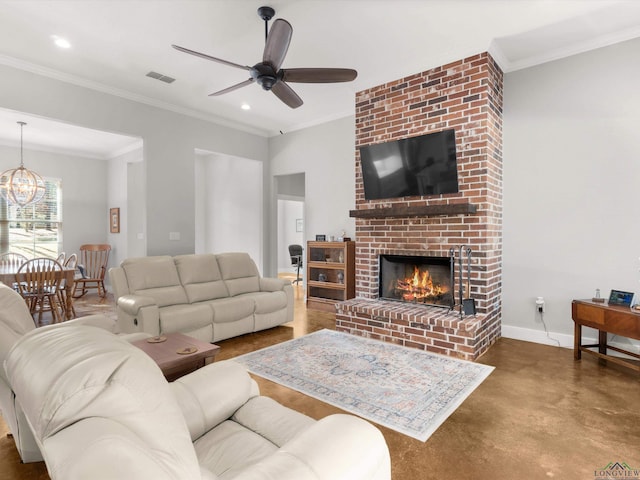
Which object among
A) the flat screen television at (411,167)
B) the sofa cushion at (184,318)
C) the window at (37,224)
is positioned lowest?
the sofa cushion at (184,318)

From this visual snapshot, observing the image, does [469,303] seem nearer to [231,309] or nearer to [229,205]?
[231,309]

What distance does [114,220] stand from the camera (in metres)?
7.45

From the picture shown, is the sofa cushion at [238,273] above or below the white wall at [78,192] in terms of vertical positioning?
below

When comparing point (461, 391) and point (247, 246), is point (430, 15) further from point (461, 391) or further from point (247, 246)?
point (247, 246)

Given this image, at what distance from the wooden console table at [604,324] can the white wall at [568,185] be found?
14.1 inches

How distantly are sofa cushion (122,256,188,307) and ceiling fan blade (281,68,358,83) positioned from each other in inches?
100.0

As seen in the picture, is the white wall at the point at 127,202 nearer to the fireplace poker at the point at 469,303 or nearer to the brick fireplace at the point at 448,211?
the brick fireplace at the point at 448,211

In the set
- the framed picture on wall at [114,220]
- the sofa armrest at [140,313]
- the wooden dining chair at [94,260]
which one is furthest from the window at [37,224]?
the sofa armrest at [140,313]

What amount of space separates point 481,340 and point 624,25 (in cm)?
311

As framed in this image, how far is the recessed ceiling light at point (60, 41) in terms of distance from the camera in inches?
132

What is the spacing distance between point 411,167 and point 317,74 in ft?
5.35

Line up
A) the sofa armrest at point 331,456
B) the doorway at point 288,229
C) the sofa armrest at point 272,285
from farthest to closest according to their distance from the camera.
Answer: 1. the doorway at point 288,229
2. the sofa armrest at point 272,285
3. the sofa armrest at point 331,456

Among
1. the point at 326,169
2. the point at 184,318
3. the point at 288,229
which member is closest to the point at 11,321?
the point at 184,318

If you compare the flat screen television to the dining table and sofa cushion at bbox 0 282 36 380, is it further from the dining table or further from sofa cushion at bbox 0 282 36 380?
the dining table
